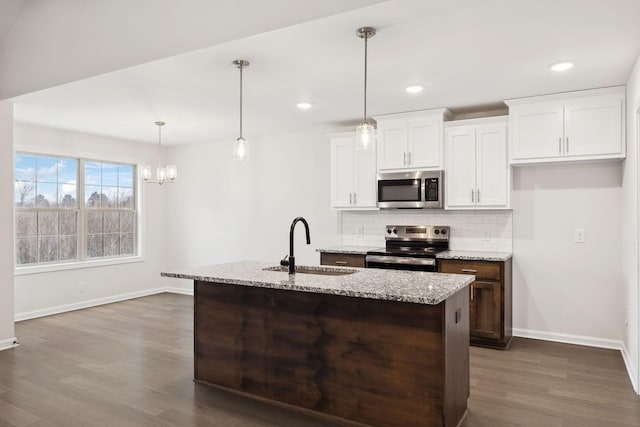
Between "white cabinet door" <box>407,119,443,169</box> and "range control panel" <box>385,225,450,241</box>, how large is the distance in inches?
28.5

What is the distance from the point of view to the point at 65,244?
600 cm

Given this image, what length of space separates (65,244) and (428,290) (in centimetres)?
539

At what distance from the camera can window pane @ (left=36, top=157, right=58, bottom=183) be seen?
5738 mm

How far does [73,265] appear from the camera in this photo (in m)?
5.96

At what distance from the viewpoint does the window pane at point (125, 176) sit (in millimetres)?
6766

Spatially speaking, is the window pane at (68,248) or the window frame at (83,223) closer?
the window frame at (83,223)

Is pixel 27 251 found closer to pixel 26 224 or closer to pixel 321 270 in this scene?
pixel 26 224

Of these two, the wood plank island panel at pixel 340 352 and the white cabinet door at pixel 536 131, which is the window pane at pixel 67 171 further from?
the white cabinet door at pixel 536 131

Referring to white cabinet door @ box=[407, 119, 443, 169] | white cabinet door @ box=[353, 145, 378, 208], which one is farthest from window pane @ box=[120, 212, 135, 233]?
white cabinet door @ box=[407, 119, 443, 169]

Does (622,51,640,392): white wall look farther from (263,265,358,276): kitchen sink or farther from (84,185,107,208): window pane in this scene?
(84,185,107,208): window pane

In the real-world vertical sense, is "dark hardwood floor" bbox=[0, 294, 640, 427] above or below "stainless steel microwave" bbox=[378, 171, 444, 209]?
below

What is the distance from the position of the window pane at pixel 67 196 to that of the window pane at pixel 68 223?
111 mm

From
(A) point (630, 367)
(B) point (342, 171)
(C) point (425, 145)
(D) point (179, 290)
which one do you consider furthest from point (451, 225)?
(D) point (179, 290)

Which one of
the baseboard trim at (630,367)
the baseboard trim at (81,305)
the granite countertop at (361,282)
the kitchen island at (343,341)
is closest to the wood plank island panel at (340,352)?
the kitchen island at (343,341)
